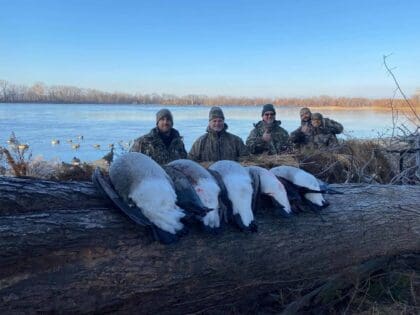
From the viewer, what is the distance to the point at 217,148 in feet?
24.4

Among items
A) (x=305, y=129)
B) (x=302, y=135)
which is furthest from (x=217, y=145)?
(x=305, y=129)

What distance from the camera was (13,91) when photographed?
243ft

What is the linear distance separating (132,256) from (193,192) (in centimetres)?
58

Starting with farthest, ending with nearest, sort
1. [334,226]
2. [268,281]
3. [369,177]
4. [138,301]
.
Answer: [369,177], [334,226], [268,281], [138,301]

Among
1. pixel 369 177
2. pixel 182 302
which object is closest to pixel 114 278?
pixel 182 302

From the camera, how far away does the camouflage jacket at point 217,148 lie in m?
7.39

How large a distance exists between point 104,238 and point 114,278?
26cm

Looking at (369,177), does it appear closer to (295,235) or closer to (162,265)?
(295,235)

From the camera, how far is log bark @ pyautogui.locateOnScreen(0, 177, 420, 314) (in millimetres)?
2516

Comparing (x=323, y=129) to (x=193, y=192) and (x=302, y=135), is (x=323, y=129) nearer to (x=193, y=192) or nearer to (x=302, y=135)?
(x=302, y=135)

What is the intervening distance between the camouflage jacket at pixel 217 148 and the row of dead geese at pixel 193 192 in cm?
375

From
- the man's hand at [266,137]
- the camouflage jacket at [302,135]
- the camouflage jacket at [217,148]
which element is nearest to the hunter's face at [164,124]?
the camouflage jacket at [217,148]

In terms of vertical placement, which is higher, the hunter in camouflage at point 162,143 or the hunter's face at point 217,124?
the hunter's face at point 217,124

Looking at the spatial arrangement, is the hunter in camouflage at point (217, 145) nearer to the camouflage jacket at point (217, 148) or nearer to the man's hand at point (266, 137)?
the camouflage jacket at point (217, 148)
